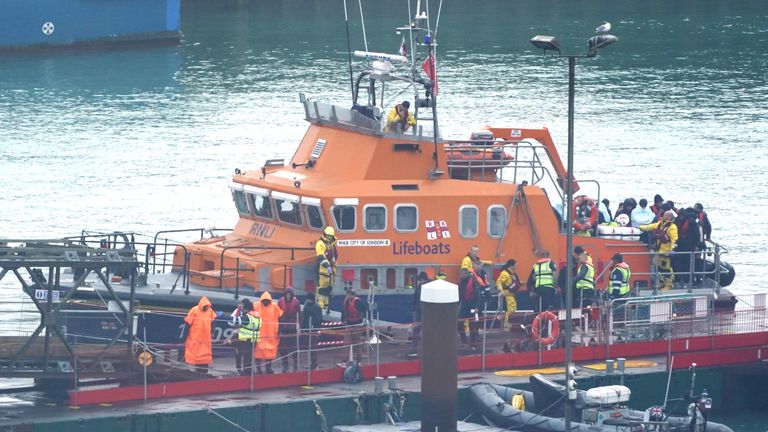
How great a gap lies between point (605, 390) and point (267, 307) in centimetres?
453

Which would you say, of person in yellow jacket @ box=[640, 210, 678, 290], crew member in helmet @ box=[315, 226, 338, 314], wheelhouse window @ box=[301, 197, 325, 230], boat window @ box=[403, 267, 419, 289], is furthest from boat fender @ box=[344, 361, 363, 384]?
person in yellow jacket @ box=[640, 210, 678, 290]

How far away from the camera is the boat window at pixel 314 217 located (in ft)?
76.5

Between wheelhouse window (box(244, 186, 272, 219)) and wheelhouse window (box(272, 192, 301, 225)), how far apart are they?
0.59 feet

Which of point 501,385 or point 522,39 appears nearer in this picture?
point 501,385

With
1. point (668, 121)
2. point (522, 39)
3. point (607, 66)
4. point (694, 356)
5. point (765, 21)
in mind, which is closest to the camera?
point (694, 356)

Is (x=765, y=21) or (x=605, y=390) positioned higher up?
(x=765, y=21)

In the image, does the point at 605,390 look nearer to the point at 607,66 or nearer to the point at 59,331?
the point at 59,331

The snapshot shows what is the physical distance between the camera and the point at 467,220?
23672mm

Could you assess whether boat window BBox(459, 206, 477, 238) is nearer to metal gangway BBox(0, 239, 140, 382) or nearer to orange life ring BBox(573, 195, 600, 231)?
orange life ring BBox(573, 195, 600, 231)

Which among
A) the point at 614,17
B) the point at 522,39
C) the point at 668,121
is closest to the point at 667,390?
the point at 668,121

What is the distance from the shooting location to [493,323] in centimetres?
2333

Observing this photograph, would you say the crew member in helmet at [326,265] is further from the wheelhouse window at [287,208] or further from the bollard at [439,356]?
the bollard at [439,356]

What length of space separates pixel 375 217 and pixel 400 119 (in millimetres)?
1515

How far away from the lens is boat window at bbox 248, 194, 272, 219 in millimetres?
24047
